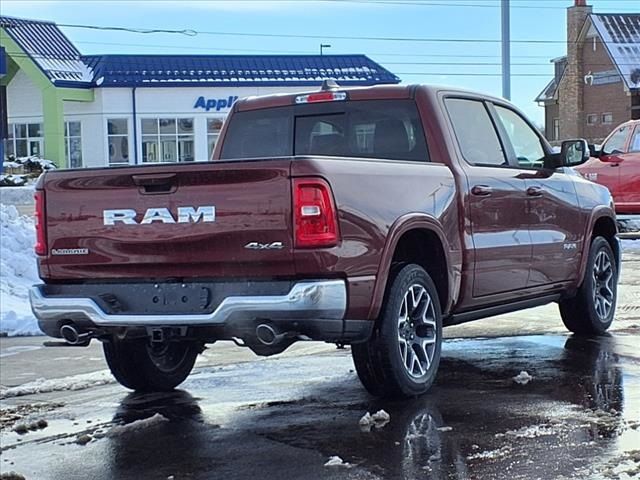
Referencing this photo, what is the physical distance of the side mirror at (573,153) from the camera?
8188 millimetres

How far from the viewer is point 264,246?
5.58m

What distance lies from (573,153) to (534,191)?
0.82m

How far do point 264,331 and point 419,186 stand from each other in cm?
145

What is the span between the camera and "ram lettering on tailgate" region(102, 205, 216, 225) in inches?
225

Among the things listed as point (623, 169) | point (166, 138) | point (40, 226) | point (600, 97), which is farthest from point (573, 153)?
point (600, 97)

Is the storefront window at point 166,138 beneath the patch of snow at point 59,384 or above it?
above

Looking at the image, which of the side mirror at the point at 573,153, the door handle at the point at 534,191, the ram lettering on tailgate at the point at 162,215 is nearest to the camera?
the ram lettering on tailgate at the point at 162,215

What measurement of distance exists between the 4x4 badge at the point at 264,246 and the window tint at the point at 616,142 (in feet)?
48.3

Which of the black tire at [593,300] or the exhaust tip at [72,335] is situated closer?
the exhaust tip at [72,335]

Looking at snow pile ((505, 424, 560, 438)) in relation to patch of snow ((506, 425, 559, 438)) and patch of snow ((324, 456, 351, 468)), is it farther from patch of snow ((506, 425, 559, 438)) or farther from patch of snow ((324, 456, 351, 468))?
patch of snow ((324, 456, 351, 468))

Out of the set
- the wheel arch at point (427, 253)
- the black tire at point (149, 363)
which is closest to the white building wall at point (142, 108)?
the black tire at point (149, 363)

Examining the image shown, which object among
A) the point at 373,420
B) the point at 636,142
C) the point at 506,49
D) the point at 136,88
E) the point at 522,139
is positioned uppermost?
the point at 136,88

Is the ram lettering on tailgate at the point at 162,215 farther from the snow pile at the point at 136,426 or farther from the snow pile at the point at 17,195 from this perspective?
the snow pile at the point at 17,195

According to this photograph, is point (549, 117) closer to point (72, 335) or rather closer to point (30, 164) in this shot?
point (30, 164)
